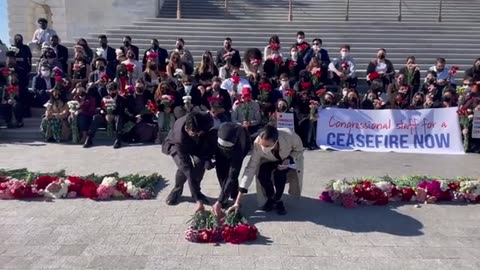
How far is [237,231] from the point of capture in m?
6.54

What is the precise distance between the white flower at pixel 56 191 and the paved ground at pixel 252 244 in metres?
→ 0.17

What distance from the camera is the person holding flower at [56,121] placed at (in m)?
12.5

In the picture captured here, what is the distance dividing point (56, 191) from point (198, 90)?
190 inches

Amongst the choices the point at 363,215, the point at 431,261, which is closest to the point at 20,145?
the point at 363,215

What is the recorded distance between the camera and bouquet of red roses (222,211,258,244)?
6.51 metres

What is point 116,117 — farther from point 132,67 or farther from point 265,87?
point 265,87

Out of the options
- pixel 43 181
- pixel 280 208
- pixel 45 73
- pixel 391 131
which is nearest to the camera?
pixel 280 208

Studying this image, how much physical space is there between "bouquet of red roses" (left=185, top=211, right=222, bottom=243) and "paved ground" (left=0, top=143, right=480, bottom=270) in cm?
16

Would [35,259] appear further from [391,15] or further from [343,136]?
[391,15]

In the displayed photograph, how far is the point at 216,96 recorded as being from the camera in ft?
39.9

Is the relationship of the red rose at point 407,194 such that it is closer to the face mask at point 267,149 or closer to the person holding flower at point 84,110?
the face mask at point 267,149

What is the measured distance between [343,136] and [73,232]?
6.63 metres

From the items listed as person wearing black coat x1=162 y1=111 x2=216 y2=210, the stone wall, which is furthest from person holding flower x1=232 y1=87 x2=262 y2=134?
the stone wall

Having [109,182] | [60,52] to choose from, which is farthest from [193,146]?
[60,52]
